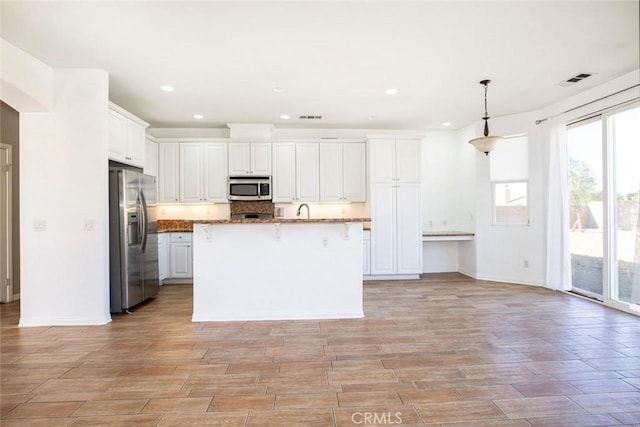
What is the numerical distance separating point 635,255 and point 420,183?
9.64ft

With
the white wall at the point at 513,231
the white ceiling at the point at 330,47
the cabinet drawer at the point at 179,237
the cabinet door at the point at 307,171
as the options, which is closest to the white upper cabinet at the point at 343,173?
the cabinet door at the point at 307,171

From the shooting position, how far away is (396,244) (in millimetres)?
5730

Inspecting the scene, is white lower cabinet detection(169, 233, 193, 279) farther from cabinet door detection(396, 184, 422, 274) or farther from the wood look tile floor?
cabinet door detection(396, 184, 422, 274)

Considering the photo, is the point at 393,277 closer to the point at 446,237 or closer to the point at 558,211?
the point at 446,237

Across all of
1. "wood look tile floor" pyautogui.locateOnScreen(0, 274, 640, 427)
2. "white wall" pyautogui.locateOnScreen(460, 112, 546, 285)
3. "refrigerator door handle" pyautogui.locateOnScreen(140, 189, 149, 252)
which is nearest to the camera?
"wood look tile floor" pyautogui.locateOnScreen(0, 274, 640, 427)

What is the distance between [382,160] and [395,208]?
0.87 meters

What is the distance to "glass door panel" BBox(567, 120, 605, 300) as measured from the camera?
14.2 ft

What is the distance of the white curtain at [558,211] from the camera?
4707 mm

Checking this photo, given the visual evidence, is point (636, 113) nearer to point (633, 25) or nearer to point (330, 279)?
point (633, 25)

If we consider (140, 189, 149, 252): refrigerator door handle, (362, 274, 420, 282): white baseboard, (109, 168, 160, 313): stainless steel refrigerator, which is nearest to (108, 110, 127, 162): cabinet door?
(109, 168, 160, 313): stainless steel refrigerator

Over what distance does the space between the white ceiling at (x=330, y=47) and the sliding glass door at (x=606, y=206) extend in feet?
2.19

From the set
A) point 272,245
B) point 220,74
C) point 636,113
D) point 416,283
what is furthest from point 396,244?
point 220,74

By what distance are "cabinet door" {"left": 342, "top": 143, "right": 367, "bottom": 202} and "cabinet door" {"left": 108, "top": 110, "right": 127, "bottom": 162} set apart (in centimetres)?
343

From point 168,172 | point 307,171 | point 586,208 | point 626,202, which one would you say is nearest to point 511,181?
point 586,208
